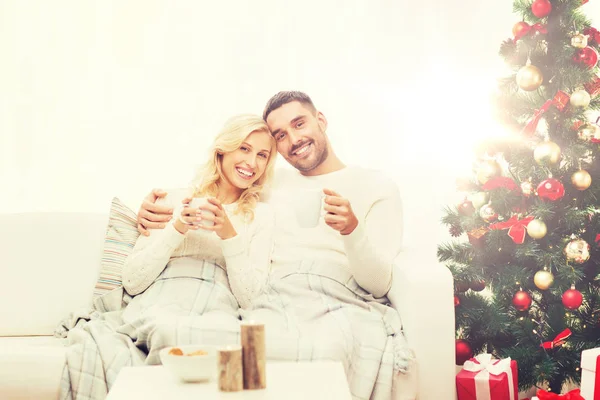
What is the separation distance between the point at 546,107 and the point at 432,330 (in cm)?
105

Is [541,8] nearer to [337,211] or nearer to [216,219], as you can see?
[337,211]

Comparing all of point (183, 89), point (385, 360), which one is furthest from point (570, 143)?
point (183, 89)

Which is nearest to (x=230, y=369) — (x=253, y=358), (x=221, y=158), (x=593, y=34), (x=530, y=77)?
(x=253, y=358)

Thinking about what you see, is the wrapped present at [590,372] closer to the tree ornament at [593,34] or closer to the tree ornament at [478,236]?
the tree ornament at [478,236]

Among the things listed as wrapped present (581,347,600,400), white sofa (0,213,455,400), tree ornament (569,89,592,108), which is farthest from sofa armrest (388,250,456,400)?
tree ornament (569,89,592,108)

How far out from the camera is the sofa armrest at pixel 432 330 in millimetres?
1999

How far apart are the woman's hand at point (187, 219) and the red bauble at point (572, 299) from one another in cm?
135

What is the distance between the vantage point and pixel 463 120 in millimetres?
3080

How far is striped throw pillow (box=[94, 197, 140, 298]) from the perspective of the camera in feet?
7.68

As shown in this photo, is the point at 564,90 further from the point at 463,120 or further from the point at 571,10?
the point at 463,120

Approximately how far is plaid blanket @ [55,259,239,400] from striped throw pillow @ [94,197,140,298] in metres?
0.05

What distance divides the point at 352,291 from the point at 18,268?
1149 mm

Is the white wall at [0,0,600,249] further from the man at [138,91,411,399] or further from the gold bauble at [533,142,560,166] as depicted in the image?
the gold bauble at [533,142,560,166]

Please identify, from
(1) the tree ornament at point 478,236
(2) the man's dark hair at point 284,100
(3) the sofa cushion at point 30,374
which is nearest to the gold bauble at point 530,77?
(1) the tree ornament at point 478,236
